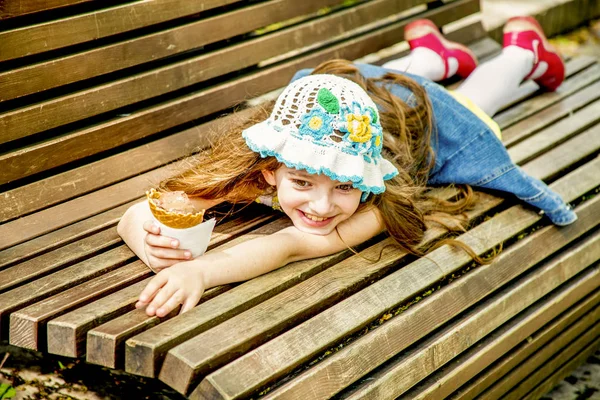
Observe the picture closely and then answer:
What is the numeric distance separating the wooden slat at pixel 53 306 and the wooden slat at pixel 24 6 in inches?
38.6

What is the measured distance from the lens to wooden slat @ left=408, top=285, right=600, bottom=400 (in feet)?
8.75

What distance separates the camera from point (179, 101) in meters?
3.44

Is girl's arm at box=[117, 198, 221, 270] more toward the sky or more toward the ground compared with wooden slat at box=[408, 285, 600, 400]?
more toward the sky

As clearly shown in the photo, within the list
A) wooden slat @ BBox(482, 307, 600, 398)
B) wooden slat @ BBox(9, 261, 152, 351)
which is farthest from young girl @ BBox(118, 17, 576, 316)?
wooden slat @ BBox(482, 307, 600, 398)

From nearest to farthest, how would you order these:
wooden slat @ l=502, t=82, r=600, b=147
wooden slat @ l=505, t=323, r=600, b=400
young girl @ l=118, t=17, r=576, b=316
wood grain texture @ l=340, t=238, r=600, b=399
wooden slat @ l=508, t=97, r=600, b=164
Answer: wood grain texture @ l=340, t=238, r=600, b=399 → young girl @ l=118, t=17, r=576, b=316 → wooden slat @ l=505, t=323, r=600, b=400 → wooden slat @ l=508, t=97, r=600, b=164 → wooden slat @ l=502, t=82, r=600, b=147

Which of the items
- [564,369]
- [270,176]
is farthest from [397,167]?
[564,369]

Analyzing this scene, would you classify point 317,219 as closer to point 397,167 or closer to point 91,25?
point 397,167

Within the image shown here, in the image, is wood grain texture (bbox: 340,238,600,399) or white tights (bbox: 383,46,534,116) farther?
white tights (bbox: 383,46,534,116)

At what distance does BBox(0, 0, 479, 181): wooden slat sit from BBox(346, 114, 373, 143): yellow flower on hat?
1065 mm

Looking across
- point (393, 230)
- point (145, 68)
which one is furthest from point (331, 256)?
point (145, 68)

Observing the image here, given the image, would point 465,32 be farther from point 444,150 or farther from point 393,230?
point 393,230

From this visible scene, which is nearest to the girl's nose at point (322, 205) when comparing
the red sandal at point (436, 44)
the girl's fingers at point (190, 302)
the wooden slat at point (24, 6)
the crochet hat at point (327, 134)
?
the crochet hat at point (327, 134)

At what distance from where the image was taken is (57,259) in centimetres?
272

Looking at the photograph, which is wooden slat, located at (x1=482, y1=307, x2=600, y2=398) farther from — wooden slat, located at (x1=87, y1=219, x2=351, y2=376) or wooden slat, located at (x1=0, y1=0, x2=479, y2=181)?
wooden slat, located at (x1=0, y1=0, x2=479, y2=181)
